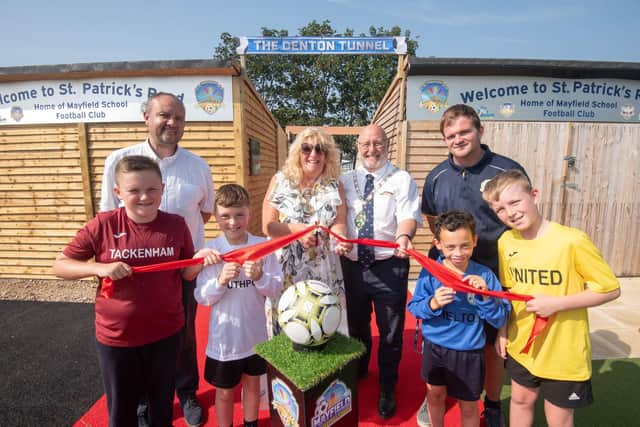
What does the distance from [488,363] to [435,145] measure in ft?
14.3

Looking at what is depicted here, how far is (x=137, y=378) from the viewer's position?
81.4 inches

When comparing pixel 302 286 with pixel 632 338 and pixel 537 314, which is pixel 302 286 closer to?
pixel 537 314

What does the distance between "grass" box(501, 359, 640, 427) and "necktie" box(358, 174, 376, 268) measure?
1.85m

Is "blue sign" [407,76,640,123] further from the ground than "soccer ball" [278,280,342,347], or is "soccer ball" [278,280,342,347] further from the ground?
"blue sign" [407,76,640,123]

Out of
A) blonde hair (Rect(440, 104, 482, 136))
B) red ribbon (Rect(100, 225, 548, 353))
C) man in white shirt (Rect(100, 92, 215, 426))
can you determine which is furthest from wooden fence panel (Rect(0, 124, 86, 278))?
blonde hair (Rect(440, 104, 482, 136))

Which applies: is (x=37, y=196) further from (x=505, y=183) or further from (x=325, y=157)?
(x=505, y=183)

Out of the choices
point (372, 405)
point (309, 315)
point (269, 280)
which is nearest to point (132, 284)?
point (269, 280)

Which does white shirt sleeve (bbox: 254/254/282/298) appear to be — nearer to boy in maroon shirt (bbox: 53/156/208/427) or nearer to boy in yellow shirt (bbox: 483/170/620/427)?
boy in maroon shirt (bbox: 53/156/208/427)

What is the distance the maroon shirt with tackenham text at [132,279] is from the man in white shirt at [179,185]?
0.54 metres

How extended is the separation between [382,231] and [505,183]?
0.98m

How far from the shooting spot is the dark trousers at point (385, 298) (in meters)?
2.63

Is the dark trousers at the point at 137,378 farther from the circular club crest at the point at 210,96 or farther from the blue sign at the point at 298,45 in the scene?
the blue sign at the point at 298,45

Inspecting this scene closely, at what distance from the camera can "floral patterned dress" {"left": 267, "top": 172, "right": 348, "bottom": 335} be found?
254 cm

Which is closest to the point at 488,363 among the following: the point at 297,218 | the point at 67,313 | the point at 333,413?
the point at 333,413
